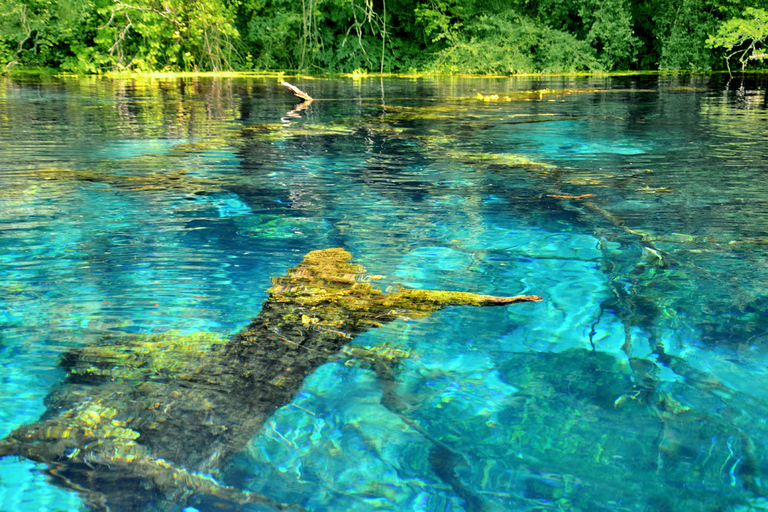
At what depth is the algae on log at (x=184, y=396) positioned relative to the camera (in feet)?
4.03

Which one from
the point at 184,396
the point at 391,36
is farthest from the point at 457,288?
the point at 391,36

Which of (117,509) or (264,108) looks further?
(264,108)

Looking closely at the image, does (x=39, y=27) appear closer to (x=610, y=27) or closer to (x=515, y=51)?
(x=515, y=51)

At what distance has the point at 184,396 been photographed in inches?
59.2

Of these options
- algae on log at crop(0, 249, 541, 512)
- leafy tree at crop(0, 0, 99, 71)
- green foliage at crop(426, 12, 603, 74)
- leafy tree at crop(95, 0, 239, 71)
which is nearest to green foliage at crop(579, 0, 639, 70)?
green foliage at crop(426, 12, 603, 74)

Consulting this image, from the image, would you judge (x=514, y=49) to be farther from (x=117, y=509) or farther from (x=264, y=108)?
(x=117, y=509)

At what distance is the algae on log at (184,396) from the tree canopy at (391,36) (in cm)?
1387

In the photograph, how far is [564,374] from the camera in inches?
66.1

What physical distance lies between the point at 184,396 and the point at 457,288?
1.08 m

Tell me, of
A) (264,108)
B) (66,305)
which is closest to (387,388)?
(66,305)

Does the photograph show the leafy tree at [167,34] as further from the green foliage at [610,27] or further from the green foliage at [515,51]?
the green foliage at [610,27]

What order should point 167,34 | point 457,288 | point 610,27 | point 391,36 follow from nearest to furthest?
point 457,288 < point 167,34 < point 610,27 < point 391,36

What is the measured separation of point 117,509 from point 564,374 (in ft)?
3.68

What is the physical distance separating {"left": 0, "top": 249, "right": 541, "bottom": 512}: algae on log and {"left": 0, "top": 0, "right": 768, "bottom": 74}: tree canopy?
13.9m
